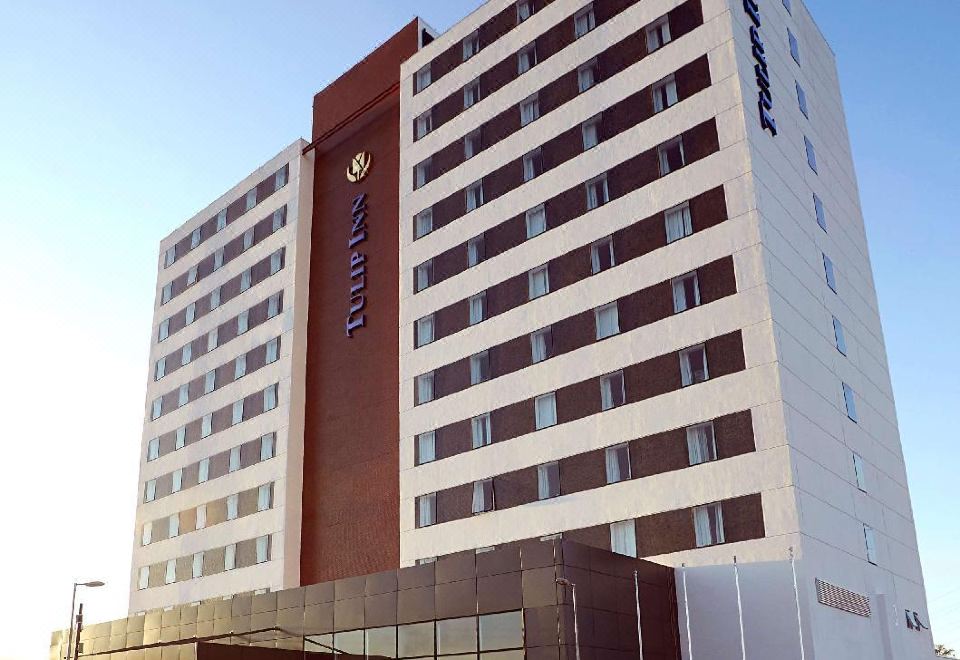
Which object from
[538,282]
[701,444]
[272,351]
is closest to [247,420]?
[272,351]

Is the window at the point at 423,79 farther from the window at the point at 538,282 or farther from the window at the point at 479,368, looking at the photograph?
the window at the point at 479,368

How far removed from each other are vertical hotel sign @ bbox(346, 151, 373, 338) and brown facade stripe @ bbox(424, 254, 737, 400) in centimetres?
989

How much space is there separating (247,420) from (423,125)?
24264 millimetres

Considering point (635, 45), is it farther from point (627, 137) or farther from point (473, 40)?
point (473, 40)

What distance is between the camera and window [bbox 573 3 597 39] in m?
57.8

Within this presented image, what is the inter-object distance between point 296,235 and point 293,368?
10.0 meters

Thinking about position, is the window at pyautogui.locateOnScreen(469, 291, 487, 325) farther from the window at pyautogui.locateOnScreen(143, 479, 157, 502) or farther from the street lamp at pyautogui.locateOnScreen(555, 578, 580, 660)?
the window at pyautogui.locateOnScreen(143, 479, 157, 502)

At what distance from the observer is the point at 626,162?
53188mm

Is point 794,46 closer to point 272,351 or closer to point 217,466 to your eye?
point 272,351

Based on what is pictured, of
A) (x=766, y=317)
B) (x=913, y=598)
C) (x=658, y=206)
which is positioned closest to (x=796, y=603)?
(x=766, y=317)

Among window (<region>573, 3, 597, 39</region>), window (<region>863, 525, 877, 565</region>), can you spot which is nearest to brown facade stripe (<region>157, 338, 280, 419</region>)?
window (<region>573, 3, 597, 39</region>)

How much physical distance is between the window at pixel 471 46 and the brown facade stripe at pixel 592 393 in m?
23.7

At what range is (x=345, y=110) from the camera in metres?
73.3

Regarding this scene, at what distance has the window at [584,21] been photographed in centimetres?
5778
